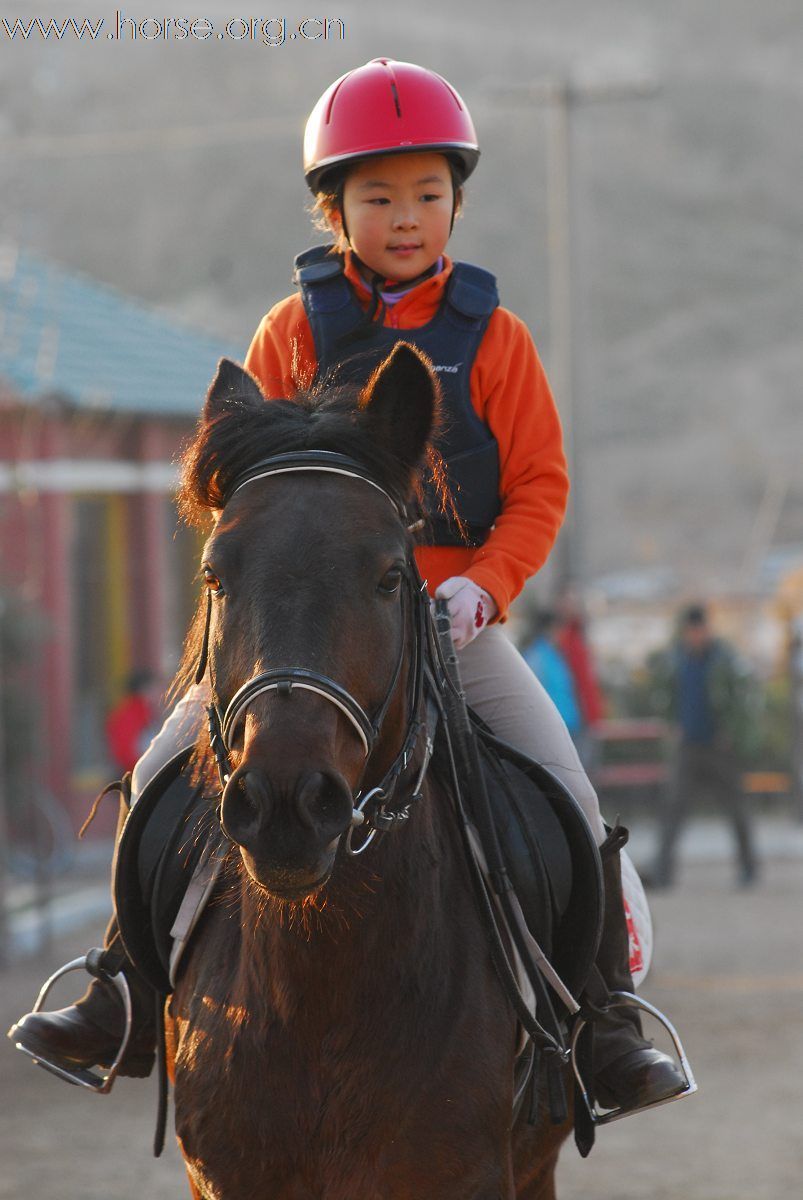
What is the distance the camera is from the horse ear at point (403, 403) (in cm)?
332

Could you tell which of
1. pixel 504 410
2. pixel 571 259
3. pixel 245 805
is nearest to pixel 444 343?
pixel 504 410

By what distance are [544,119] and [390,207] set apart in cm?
10551

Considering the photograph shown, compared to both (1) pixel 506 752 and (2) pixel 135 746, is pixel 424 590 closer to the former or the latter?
(1) pixel 506 752

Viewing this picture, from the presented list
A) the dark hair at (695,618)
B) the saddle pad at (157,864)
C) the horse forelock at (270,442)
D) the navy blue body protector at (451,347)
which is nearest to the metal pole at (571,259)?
the dark hair at (695,618)

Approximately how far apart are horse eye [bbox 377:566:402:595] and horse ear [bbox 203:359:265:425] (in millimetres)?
501

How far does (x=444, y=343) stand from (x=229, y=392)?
2.36 feet

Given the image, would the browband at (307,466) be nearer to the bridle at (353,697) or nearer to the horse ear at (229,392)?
the bridle at (353,697)

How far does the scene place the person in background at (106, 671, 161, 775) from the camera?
14102 millimetres

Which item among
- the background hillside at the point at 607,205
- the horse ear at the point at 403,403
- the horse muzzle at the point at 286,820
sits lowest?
the horse muzzle at the point at 286,820

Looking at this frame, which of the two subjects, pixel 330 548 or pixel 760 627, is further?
pixel 760 627

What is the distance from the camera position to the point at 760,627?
21062mm

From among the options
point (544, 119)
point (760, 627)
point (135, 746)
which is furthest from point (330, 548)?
point (544, 119)

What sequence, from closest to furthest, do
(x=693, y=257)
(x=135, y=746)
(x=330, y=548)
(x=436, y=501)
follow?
(x=330, y=548) < (x=436, y=501) < (x=135, y=746) < (x=693, y=257)

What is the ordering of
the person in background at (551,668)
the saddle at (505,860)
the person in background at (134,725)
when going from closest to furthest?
the saddle at (505,860) < the person in background at (551,668) < the person in background at (134,725)
